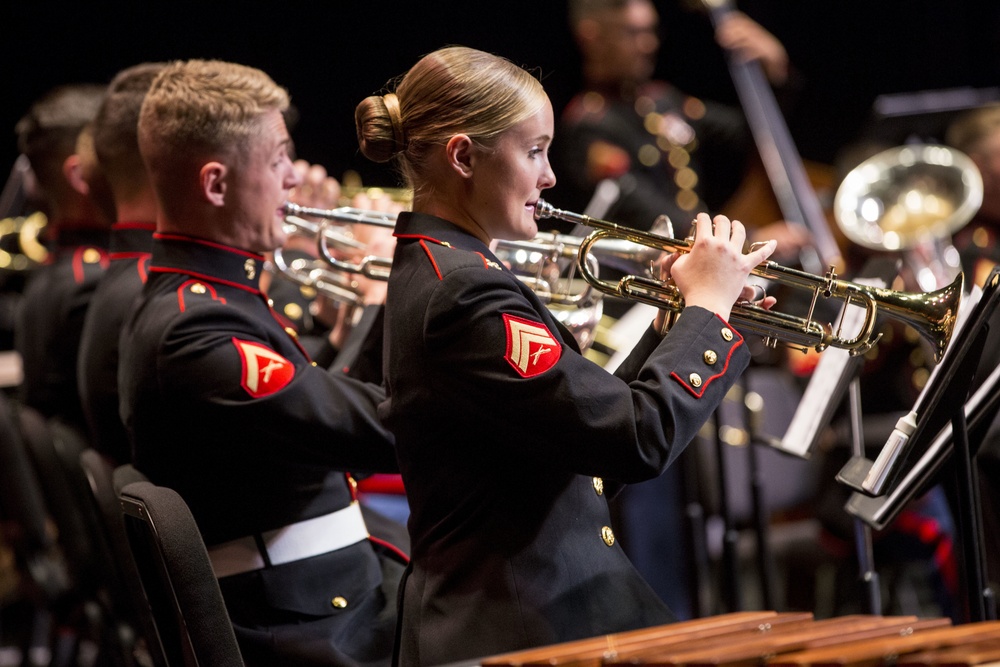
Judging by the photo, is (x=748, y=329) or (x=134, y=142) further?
(x=134, y=142)

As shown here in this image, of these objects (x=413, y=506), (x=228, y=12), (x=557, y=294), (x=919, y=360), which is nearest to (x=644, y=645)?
(x=413, y=506)

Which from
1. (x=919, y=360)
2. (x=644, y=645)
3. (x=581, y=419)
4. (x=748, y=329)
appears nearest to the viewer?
(x=644, y=645)

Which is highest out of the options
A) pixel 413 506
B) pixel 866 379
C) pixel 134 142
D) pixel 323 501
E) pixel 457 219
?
pixel 457 219

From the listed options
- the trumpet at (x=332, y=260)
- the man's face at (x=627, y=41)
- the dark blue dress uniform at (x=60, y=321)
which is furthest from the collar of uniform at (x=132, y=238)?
the man's face at (x=627, y=41)

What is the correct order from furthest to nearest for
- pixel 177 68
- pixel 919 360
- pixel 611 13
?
pixel 611 13
pixel 919 360
pixel 177 68

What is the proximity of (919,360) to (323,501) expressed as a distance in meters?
2.90

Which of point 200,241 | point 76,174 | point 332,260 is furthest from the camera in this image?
point 76,174

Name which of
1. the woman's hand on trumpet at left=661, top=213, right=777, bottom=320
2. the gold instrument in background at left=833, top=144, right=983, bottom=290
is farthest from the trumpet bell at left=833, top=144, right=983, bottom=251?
the woman's hand on trumpet at left=661, top=213, right=777, bottom=320

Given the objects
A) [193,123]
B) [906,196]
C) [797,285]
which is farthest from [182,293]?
[906,196]

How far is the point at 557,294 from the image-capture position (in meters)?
2.46

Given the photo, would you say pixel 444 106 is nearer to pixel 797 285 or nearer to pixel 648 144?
pixel 797 285

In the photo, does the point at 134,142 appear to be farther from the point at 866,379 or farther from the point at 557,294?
the point at 866,379

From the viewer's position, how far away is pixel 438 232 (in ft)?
5.98

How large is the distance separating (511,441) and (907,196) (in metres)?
3.00
